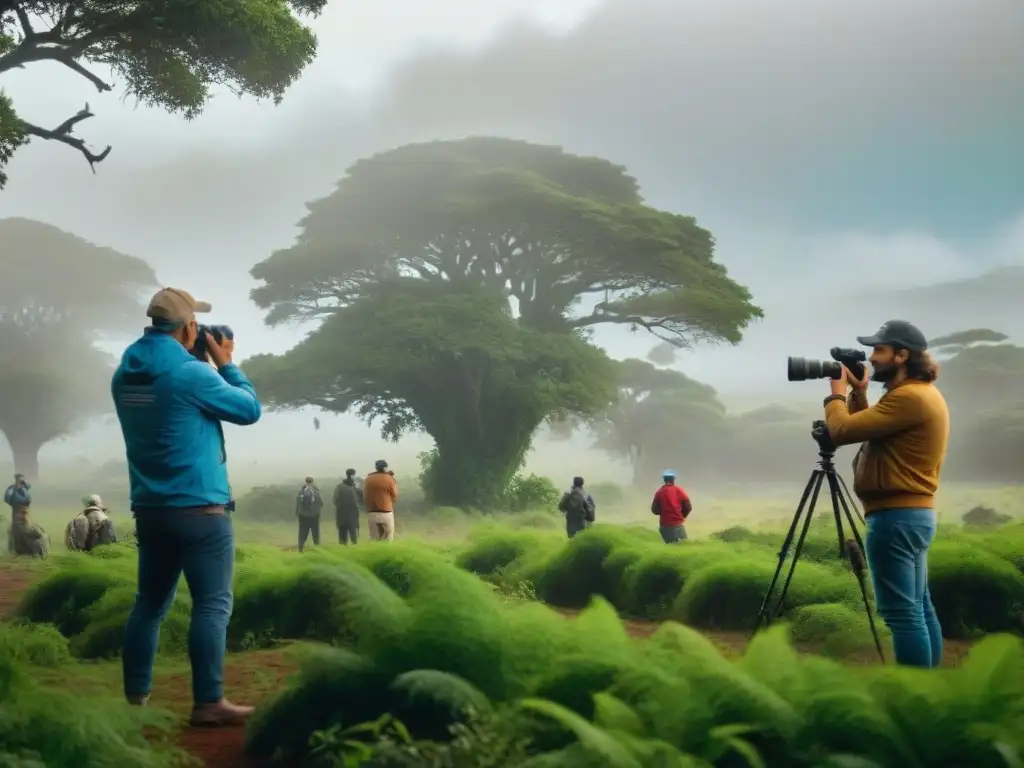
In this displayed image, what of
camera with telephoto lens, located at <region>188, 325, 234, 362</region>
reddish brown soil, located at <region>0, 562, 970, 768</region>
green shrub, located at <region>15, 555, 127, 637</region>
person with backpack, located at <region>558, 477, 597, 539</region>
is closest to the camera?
reddish brown soil, located at <region>0, 562, 970, 768</region>

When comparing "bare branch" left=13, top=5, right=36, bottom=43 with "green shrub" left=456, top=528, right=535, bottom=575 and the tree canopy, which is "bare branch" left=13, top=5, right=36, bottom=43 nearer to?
"green shrub" left=456, top=528, right=535, bottom=575

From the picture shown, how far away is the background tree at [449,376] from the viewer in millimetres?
23391

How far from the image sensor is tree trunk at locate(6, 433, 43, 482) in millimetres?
34906

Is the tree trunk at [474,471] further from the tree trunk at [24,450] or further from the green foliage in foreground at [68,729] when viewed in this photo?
the green foliage in foreground at [68,729]

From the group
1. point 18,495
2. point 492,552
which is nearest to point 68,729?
point 492,552

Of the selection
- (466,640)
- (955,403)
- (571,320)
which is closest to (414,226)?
(571,320)

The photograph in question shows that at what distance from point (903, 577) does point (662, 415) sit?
129 feet

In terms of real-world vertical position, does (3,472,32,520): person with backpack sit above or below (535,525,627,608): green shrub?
above

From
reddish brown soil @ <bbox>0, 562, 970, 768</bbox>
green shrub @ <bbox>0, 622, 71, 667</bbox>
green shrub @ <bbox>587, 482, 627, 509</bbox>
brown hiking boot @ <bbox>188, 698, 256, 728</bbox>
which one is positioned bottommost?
green shrub @ <bbox>587, 482, 627, 509</bbox>

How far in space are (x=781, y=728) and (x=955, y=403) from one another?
42.5 meters

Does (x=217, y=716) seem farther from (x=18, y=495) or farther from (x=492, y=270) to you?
(x=492, y=270)

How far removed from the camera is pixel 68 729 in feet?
8.78

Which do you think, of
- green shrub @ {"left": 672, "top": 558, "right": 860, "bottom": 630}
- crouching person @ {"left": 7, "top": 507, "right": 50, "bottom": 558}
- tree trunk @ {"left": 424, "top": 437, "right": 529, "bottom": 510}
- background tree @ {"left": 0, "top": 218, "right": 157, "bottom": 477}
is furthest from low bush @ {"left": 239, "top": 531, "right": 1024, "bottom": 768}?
background tree @ {"left": 0, "top": 218, "right": 157, "bottom": 477}

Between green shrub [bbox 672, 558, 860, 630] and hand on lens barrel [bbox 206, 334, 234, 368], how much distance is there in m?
4.50
